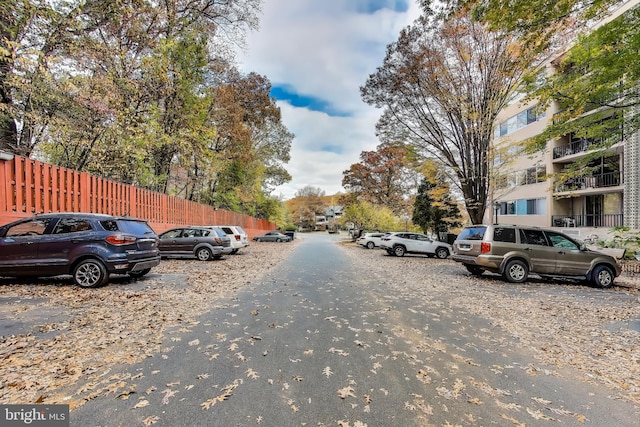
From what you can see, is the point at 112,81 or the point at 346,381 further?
the point at 112,81

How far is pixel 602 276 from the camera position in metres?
10.1

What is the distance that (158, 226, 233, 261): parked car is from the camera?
50.7 feet

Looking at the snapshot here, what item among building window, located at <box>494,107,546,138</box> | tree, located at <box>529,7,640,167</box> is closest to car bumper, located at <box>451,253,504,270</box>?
tree, located at <box>529,7,640,167</box>

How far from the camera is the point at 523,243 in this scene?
10281 mm

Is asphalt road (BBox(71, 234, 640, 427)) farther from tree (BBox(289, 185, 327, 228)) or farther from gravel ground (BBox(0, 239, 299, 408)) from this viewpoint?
tree (BBox(289, 185, 327, 228))

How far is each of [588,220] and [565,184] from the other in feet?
10.9

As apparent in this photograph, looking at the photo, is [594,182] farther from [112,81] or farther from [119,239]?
[112,81]

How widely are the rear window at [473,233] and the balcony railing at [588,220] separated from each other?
1507 cm

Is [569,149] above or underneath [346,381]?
above

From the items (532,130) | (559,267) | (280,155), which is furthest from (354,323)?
(280,155)

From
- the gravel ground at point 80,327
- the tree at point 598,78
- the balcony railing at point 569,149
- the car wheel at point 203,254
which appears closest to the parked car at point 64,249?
the gravel ground at point 80,327

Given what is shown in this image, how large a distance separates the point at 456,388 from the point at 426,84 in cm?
1665

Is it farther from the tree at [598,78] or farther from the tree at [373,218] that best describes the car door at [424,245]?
the tree at [373,218]

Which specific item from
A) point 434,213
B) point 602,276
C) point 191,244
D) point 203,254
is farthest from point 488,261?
point 434,213
